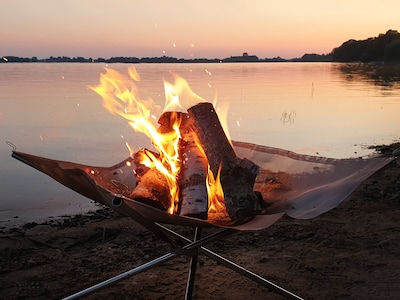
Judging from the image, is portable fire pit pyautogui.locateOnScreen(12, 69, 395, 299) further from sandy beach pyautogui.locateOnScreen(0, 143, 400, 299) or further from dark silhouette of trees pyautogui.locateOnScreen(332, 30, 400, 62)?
dark silhouette of trees pyautogui.locateOnScreen(332, 30, 400, 62)

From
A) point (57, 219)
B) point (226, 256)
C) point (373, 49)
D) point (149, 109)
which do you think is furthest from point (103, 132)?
point (373, 49)

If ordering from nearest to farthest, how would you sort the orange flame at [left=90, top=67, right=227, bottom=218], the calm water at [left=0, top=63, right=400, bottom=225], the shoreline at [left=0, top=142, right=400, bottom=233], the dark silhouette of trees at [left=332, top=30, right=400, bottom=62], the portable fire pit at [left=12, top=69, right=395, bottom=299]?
the portable fire pit at [left=12, top=69, right=395, bottom=299] < the orange flame at [left=90, top=67, right=227, bottom=218] < the shoreline at [left=0, top=142, right=400, bottom=233] < the calm water at [left=0, top=63, right=400, bottom=225] < the dark silhouette of trees at [left=332, top=30, right=400, bottom=62]

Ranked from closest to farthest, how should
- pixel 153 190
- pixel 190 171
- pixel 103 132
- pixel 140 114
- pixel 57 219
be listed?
pixel 153 190 → pixel 190 171 → pixel 140 114 → pixel 57 219 → pixel 103 132

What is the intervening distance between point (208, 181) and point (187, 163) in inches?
11.7

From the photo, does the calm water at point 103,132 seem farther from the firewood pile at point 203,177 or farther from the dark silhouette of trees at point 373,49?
the dark silhouette of trees at point 373,49

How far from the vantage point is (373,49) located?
293ft

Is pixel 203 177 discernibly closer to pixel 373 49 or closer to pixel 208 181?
pixel 208 181

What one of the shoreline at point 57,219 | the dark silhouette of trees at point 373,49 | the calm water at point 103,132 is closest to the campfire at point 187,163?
the calm water at point 103,132

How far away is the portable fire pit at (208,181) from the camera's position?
8.27 ft

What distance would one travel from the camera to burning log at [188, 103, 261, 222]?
2850 millimetres

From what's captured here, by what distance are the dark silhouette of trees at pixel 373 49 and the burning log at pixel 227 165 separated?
81921 mm

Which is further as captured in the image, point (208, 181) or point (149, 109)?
point (149, 109)

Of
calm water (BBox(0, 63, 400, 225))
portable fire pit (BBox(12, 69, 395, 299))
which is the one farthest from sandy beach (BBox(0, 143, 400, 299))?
calm water (BBox(0, 63, 400, 225))

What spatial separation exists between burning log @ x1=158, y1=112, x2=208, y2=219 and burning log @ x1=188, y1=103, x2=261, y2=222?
115 mm
